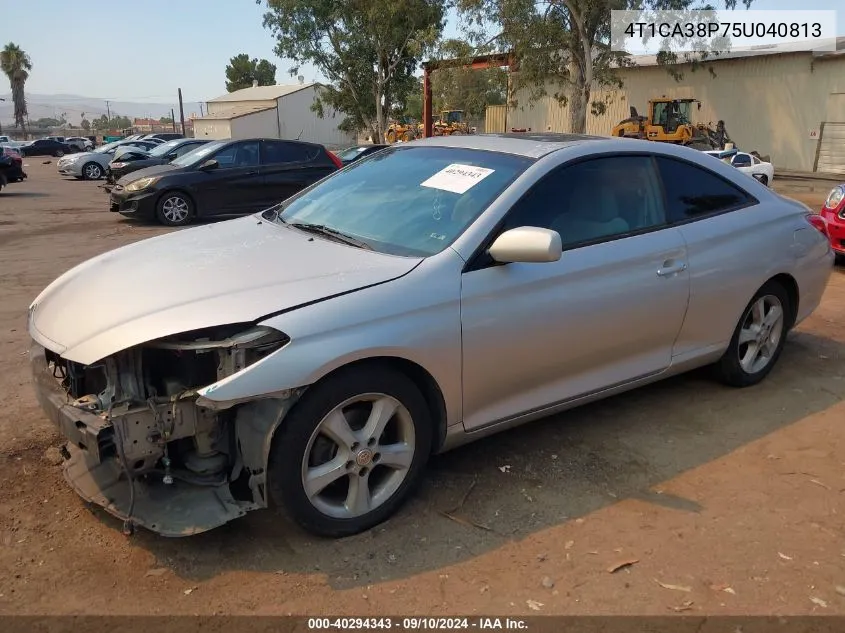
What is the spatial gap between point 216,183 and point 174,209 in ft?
2.82

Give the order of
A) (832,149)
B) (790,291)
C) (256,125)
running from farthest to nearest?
(256,125) < (832,149) < (790,291)

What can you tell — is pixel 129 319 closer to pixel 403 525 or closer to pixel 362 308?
pixel 362 308

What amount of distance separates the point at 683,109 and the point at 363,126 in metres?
16.9

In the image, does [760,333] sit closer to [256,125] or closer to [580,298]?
[580,298]

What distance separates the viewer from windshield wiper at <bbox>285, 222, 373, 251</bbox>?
11.0ft

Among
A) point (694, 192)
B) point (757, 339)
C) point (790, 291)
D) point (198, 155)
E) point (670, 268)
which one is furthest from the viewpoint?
point (198, 155)

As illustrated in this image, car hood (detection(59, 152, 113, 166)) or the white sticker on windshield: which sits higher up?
the white sticker on windshield

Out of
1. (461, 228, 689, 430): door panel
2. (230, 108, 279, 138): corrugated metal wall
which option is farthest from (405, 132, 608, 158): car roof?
(230, 108, 279, 138): corrugated metal wall

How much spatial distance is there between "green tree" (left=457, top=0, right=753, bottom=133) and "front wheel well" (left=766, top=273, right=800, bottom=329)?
2155cm

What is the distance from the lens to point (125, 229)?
39.7 ft

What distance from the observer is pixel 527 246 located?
3029mm

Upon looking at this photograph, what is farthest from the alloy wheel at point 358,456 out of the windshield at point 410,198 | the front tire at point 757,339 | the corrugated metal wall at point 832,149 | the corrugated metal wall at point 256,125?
the corrugated metal wall at point 256,125

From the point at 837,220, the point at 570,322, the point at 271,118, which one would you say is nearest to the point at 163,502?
the point at 570,322

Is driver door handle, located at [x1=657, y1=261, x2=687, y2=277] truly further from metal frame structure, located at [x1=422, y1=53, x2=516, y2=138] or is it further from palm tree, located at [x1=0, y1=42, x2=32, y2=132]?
palm tree, located at [x1=0, y1=42, x2=32, y2=132]
